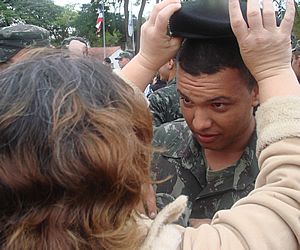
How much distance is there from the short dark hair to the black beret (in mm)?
61

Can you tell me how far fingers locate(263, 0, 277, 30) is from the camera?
170 cm

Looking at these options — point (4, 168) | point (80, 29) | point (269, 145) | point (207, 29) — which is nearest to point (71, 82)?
point (4, 168)

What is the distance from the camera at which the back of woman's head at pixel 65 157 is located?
1.21m

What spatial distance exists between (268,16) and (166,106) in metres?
2.28

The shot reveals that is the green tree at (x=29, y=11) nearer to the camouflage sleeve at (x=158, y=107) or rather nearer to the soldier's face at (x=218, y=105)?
the camouflage sleeve at (x=158, y=107)

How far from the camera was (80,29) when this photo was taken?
52.2 m

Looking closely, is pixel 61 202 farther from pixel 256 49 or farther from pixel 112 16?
pixel 112 16

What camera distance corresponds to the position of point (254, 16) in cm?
170

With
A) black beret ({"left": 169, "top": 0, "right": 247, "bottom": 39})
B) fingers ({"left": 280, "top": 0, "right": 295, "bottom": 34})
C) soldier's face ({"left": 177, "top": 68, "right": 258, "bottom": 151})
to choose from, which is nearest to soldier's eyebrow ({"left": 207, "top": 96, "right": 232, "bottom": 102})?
soldier's face ({"left": 177, "top": 68, "right": 258, "bottom": 151})

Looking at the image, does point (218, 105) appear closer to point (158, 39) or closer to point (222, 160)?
point (222, 160)

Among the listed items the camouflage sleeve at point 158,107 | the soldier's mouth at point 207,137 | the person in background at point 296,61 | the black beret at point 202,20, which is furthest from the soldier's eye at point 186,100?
the person in background at point 296,61

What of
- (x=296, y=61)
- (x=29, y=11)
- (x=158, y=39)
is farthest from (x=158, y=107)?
(x=29, y=11)

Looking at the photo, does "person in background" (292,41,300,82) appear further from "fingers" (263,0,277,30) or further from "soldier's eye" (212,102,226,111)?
"fingers" (263,0,277,30)

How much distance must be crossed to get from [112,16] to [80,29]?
3.10m
